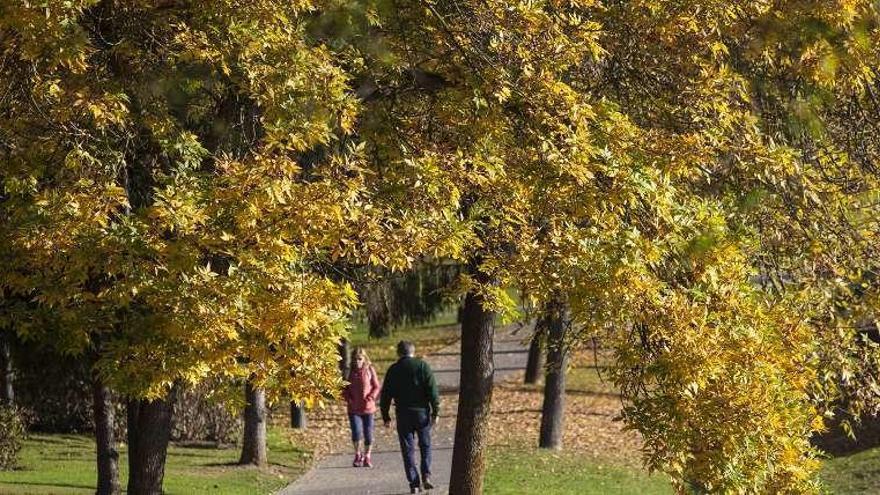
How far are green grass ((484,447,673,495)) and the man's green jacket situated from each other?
1.42 metres

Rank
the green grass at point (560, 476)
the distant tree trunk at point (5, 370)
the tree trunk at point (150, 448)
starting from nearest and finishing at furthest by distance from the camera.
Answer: the tree trunk at point (150, 448) < the green grass at point (560, 476) < the distant tree trunk at point (5, 370)

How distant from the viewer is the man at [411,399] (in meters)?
14.4

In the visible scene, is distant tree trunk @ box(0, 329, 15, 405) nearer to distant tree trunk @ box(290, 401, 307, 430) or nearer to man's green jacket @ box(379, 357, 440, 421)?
distant tree trunk @ box(290, 401, 307, 430)

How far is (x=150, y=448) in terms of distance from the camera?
1059 cm

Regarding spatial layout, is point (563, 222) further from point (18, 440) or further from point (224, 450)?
point (224, 450)

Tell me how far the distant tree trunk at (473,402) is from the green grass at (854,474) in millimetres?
4812

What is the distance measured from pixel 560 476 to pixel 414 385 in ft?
11.0

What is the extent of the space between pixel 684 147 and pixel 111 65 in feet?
13.8

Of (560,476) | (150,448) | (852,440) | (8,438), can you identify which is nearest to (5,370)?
(8,438)

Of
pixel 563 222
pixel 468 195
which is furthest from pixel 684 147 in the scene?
pixel 468 195

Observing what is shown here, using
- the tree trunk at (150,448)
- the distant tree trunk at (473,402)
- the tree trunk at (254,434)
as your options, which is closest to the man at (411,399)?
the distant tree trunk at (473,402)

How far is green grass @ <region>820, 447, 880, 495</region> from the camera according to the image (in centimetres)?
1716

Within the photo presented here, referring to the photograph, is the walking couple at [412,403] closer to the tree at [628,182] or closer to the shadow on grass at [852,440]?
the tree at [628,182]

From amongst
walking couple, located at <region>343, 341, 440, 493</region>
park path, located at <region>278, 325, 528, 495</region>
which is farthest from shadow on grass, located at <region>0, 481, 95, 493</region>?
walking couple, located at <region>343, 341, 440, 493</region>
